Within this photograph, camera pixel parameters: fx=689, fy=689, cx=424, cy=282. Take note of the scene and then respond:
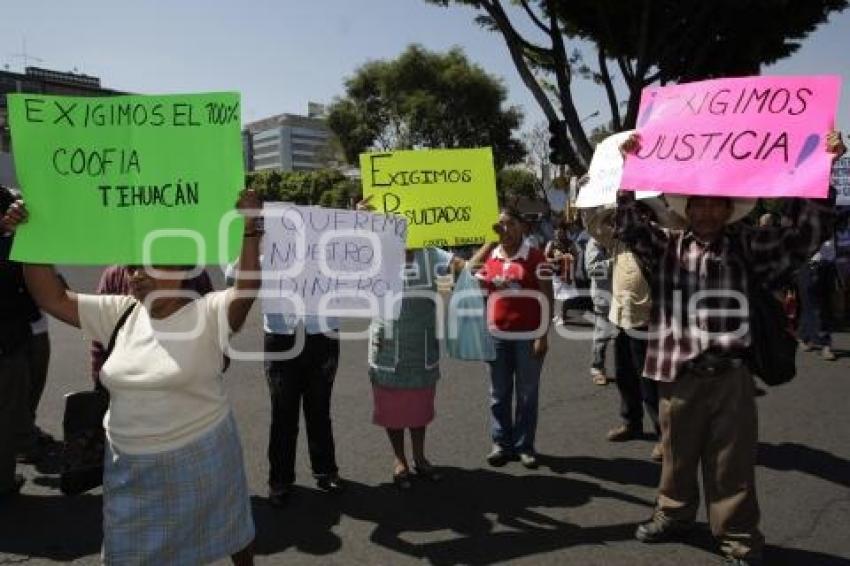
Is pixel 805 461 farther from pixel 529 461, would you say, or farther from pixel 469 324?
pixel 469 324

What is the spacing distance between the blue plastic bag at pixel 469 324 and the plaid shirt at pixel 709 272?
59.9 inches

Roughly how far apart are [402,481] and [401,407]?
1.65 ft

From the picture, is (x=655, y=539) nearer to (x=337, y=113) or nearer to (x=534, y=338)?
(x=534, y=338)

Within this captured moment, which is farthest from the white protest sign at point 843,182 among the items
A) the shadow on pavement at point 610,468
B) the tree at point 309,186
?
the tree at point 309,186

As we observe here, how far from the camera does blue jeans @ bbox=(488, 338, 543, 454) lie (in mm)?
4746

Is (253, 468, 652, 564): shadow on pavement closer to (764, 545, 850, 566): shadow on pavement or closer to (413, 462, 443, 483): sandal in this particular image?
(413, 462, 443, 483): sandal

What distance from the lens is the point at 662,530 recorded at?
3.61 metres

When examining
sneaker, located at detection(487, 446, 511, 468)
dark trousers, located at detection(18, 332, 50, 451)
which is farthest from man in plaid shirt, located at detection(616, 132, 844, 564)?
dark trousers, located at detection(18, 332, 50, 451)

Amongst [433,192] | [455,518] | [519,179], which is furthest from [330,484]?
[519,179]

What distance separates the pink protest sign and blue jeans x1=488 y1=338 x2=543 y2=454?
5.90 ft

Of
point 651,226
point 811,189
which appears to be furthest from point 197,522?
point 811,189

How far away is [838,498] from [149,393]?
400 centimetres

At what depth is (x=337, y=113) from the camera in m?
35.6

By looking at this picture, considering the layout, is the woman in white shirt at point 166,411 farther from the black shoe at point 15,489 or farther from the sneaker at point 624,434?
the sneaker at point 624,434
